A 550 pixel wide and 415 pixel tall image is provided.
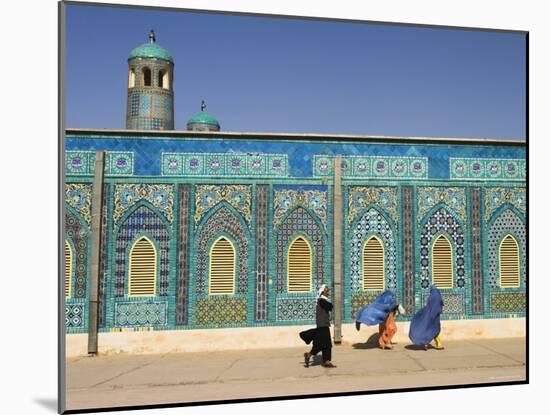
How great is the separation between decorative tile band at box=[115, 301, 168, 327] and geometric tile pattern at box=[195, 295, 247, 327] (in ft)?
1.71

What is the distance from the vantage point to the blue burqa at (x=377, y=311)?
9617 mm

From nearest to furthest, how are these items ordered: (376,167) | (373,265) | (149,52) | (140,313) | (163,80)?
(140,313)
(373,265)
(376,167)
(149,52)
(163,80)

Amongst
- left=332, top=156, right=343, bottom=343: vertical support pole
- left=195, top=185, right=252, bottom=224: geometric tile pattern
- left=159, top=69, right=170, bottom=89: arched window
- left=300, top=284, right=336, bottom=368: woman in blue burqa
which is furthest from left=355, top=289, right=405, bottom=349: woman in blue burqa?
left=159, top=69, right=170, bottom=89: arched window

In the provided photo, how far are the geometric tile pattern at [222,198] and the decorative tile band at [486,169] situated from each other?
11.0 ft

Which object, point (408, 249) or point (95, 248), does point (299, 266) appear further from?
point (95, 248)

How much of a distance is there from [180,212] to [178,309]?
4.69 ft

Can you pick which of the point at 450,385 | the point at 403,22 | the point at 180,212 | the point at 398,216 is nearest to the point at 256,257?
the point at 180,212

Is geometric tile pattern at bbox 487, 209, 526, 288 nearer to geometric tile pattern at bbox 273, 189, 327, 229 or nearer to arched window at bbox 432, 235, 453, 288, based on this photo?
arched window at bbox 432, 235, 453, 288

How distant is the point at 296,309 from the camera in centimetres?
986

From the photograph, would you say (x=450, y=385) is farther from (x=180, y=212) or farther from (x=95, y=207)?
(x=95, y=207)


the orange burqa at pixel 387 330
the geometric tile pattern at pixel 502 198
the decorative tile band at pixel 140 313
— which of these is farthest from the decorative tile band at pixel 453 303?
the decorative tile band at pixel 140 313

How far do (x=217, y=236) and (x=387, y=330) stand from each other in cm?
288

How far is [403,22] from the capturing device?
7531 mm

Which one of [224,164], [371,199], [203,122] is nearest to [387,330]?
[371,199]
